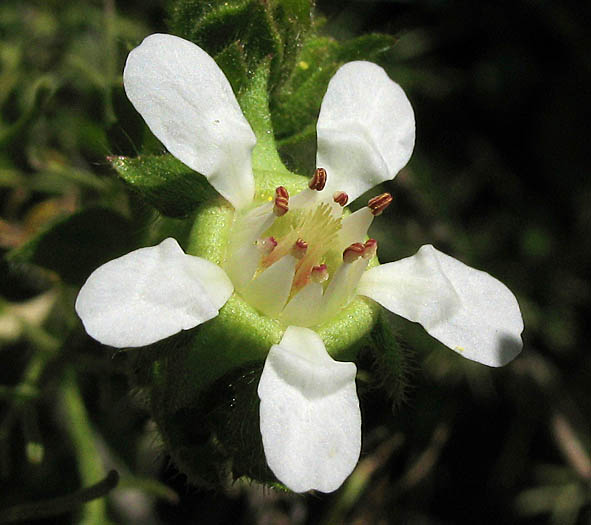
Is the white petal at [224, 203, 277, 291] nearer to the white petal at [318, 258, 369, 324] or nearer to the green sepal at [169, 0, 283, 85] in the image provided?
the white petal at [318, 258, 369, 324]

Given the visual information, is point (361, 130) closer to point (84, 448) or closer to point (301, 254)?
point (301, 254)

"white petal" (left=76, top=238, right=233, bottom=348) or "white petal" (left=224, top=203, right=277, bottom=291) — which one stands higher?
"white petal" (left=76, top=238, right=233, bottom=348)

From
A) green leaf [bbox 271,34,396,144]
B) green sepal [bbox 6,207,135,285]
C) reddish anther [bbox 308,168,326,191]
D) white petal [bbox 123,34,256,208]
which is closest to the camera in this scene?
white petal [bbox 123,34,256,208]

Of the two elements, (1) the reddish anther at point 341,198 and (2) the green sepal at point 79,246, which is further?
(2) the green sepal at point 79,246

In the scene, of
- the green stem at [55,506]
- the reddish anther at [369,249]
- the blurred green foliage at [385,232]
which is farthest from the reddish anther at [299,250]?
the green stem at [55,506]

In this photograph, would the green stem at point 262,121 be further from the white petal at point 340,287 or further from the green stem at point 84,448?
the green stem at point 84,448

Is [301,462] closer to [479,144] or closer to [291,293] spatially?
[291,293]

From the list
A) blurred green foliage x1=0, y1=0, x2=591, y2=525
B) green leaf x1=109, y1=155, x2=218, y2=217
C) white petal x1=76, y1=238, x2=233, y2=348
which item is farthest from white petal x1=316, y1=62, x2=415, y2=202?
white petal x1=76, y1=238, x2=233, y2=348

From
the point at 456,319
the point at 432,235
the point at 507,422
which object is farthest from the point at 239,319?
the point at 507,422
